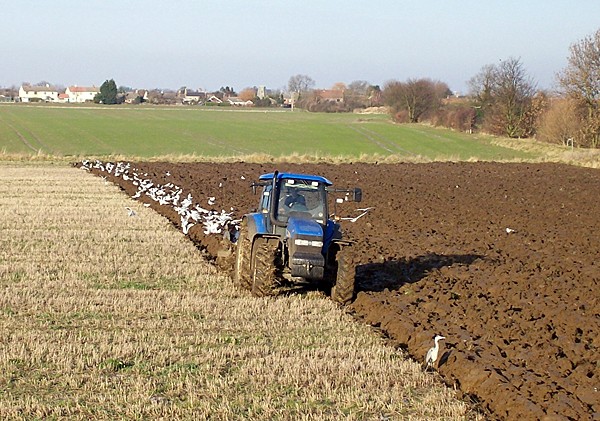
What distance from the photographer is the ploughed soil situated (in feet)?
29.7

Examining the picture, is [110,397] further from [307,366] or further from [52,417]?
[307,366]

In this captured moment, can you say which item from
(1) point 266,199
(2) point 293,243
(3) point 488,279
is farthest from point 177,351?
(3) point 488,279

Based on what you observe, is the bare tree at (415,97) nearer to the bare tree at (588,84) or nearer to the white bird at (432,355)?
the bare tree at (588,84)

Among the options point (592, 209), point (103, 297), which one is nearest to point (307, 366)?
point (103, 297)

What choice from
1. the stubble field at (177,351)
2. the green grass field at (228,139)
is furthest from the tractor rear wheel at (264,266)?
the green grass field at (228,139)

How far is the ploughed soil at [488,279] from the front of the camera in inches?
357

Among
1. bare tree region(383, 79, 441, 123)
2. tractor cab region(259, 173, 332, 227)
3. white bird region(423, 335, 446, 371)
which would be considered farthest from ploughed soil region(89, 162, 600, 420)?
bare tree region(383, 79, 441, 123)

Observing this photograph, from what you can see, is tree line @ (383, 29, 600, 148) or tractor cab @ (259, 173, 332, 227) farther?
tree line @ (383, 29, 600, 148)

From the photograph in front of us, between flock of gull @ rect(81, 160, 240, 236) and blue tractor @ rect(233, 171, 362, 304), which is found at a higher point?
blue tractor @ rect(233, 171, 362, 304)

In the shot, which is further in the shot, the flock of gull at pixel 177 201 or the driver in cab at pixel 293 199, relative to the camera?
the flock of gull at pixel 177 201

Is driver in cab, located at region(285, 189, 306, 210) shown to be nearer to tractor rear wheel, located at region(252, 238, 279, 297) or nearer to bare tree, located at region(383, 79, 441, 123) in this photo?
tractor rear wheel, located at region(252, 238, 279, 297)

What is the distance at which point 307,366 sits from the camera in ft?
31.0

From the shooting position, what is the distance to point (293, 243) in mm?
12430

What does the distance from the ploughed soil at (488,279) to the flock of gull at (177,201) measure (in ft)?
1.09
